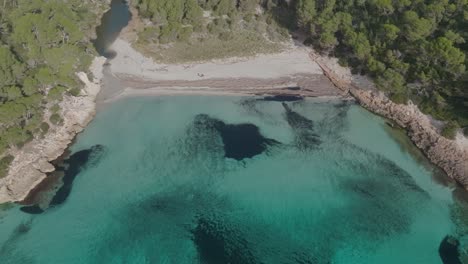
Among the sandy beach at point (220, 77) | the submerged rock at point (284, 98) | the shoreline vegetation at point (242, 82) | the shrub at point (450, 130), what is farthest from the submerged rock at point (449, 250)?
the submerged rock at point (284, 98)

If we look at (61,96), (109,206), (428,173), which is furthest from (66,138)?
(428,173)

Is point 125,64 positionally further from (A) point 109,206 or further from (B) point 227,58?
(A) point 109,206

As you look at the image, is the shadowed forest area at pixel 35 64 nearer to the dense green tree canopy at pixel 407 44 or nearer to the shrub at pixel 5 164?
the shrub at pixel 5 164

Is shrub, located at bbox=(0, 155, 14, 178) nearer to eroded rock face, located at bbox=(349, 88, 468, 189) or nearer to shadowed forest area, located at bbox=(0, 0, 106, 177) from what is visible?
shadowed forest area, located at bbox=(0, 0, 106, 177)

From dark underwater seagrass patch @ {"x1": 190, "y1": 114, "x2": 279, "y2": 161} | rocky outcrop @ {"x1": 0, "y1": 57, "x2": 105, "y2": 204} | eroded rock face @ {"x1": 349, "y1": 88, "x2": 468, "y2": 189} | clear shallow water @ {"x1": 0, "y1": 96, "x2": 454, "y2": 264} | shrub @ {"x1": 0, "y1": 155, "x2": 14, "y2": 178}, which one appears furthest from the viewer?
dark underwater seagrass patch @ {"x1": 190, "y1": 114, "x2": 279, "y2": 161}

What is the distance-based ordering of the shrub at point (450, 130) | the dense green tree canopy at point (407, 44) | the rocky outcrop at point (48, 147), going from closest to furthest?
the rocky outcrop at point (48, 147)
the shrub at point (450, 130)
the dense green tree canopy at point (407, 44)

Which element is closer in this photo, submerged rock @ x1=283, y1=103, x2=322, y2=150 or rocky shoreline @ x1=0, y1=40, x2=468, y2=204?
rocky shoreline @ x1=0, y1=40, x2=468, y2=204

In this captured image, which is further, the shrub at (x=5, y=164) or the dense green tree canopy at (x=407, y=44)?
the dense green tree canopy at (x=407, y=44)

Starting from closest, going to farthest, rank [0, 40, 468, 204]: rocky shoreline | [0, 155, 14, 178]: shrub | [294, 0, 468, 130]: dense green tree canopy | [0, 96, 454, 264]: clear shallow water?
[0, 96, 454, 264]: clear shallow water
[0, 155, 14, 178]: shrub
[0, 40, 468, 204]: rocky shoreline
[294, 0, 468, 130]: dense green tree canopy

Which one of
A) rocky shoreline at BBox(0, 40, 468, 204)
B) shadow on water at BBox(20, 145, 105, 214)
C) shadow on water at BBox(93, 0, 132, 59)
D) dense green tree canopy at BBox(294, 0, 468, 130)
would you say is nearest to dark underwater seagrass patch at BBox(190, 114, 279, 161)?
rocky shoreline at BBox(0, 40, 468, 204)
